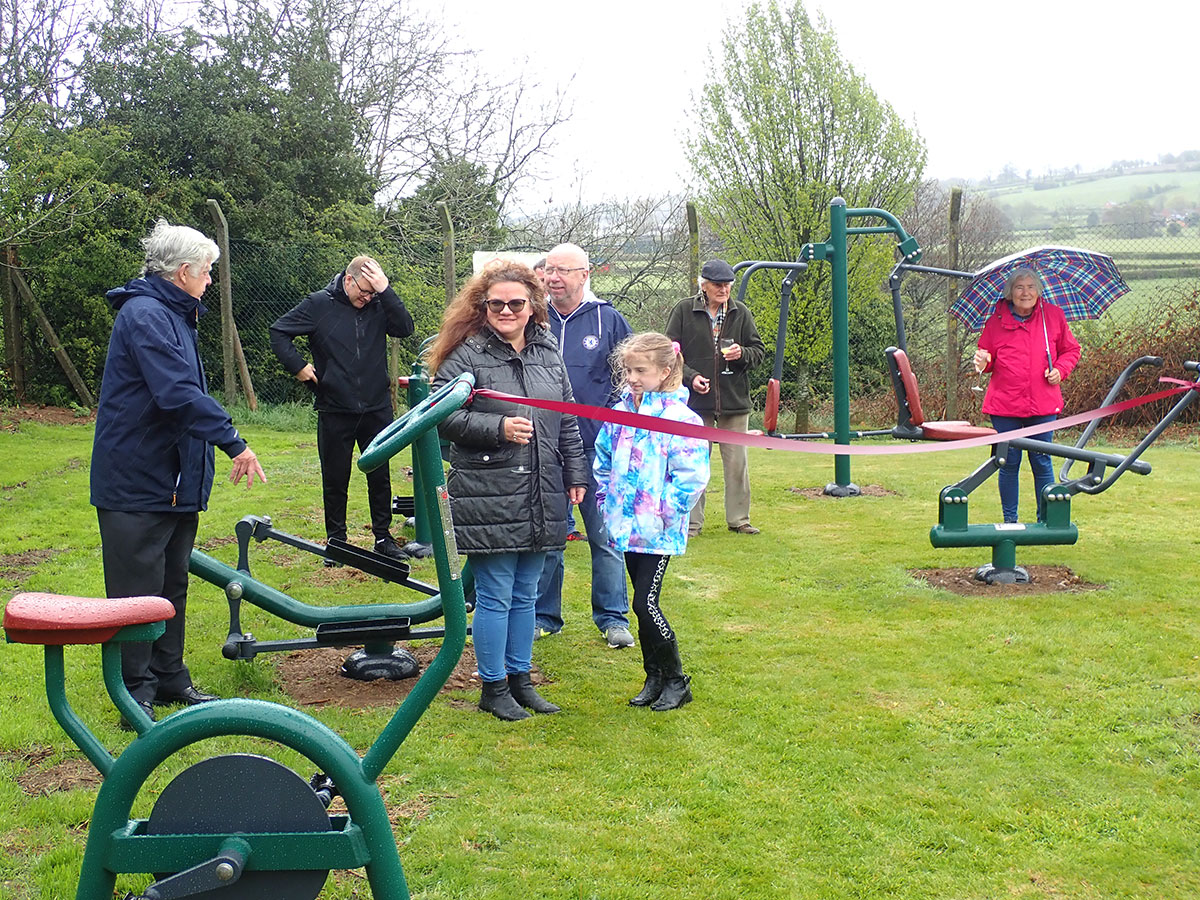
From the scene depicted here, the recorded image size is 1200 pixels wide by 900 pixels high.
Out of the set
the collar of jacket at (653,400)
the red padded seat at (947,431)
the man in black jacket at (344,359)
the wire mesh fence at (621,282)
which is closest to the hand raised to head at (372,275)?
the man in black jacket at (344,359)

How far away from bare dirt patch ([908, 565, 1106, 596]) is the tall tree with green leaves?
25.1 feet

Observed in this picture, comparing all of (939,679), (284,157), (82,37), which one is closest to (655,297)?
(284,157)

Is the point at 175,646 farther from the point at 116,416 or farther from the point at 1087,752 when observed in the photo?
the point at 1087,752

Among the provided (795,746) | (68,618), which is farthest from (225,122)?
(68,618)

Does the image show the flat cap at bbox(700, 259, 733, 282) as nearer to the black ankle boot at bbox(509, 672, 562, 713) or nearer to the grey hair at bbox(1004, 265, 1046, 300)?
the grey hair at bbox(1004, 265, 1046, 300)

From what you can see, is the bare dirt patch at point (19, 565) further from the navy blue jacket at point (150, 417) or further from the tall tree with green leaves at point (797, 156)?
the tall tree with green leaves at point (797, 156)

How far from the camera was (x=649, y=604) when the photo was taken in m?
4.18

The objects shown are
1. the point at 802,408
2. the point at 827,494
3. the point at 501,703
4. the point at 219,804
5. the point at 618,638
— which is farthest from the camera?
the point at 802,408

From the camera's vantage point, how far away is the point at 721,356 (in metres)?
7.36

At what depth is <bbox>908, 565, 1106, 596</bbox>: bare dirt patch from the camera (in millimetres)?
5859

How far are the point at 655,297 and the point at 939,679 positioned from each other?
427 inches

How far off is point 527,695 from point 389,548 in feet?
8.73

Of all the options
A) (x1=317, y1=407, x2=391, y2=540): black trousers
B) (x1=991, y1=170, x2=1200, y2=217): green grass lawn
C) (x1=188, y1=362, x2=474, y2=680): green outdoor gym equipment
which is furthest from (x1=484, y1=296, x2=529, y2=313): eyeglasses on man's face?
(x1=991, y1=170, x2=1200, y2=217): green grass lawn

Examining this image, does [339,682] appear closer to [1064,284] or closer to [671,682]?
[671,682]
